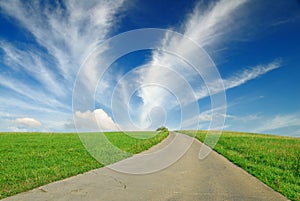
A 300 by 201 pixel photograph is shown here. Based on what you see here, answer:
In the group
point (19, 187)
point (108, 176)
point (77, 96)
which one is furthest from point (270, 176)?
point (77, 96)

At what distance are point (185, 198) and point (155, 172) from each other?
3.97 m

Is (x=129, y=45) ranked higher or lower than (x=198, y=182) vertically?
higher

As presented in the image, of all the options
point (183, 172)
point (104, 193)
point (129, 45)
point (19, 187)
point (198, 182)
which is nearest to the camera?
point (104, 193)

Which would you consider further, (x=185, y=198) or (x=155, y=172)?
(x=155, y=172)

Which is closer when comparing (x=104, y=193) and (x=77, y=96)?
(x=104, y=193)

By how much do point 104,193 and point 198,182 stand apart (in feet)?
10.9

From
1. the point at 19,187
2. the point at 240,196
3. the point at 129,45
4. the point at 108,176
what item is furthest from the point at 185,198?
the point at 129,45

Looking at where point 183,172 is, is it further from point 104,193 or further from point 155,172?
point 104,193

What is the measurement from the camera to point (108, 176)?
32.2 ft

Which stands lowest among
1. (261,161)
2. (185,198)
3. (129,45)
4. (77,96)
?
(185,198)

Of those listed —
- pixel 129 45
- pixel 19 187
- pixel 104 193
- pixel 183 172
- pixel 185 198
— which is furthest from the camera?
pixel 129 45

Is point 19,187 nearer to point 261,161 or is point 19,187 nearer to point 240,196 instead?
point 240,196

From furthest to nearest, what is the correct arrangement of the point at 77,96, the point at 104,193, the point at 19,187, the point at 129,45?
the point at 129,45 → the point at 77,96 → the point at 19,187 → the point at 104,193

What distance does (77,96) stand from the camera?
46.0ft
